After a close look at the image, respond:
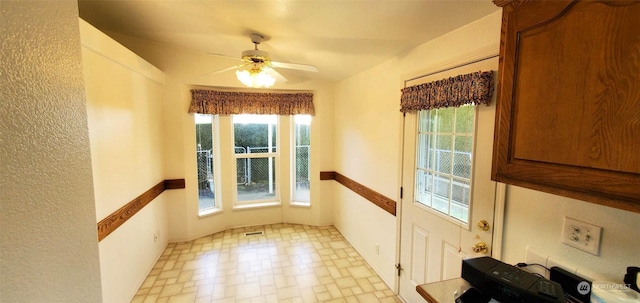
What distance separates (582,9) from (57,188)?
1.61m

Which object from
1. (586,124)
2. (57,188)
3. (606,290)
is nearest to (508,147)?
(586,124)

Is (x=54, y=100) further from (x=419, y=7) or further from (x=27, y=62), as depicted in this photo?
A: (x=419, y=7)

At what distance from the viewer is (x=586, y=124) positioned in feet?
2.82

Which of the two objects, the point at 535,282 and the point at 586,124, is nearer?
the point at 586,124

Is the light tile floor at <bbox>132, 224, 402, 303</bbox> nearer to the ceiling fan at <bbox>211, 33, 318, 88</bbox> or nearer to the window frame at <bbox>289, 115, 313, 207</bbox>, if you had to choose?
the window frame at <bbox>289, 115, 313, 207</bbox>

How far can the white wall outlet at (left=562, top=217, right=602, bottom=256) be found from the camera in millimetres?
1151

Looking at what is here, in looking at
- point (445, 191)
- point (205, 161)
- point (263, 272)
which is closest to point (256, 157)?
point (205, 161)

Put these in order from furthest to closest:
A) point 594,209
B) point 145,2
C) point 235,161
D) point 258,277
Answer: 1. point 235,161
2. point 258,277
3. point 145,2
4. point 594,209

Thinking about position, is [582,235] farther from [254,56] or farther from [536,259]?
[254,56]

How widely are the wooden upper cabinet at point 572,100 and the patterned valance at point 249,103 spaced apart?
3073mm

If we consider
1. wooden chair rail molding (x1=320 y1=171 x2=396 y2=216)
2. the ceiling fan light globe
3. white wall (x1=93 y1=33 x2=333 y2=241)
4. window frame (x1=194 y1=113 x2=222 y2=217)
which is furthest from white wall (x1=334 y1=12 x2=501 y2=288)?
window frame (x1=194 y1=113 x2=222 y2=217)

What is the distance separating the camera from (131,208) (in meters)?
2.52

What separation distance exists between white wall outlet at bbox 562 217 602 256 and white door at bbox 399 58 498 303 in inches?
14.9

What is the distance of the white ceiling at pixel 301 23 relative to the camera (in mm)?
1633
